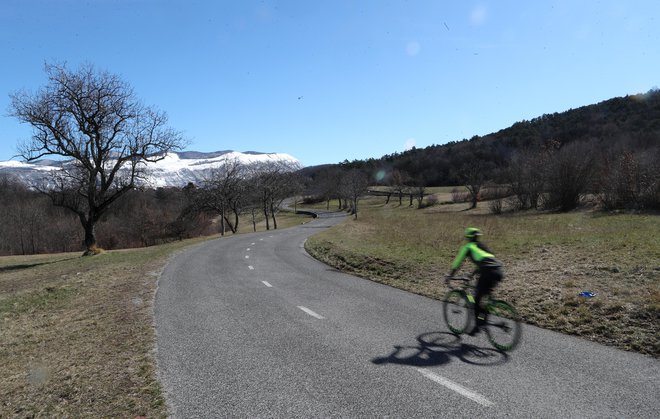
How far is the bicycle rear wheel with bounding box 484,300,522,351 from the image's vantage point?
21.5 ft

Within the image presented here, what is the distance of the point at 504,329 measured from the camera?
6719 mm

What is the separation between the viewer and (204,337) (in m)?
7.76

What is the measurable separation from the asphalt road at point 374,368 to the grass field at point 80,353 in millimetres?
391

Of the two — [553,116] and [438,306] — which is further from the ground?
[553,116]

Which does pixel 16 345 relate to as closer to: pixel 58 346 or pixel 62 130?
pixel 58 346

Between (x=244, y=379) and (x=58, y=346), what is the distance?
4679 millimetres

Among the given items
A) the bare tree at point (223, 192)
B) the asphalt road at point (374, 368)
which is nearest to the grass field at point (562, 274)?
the asphalt road at point (374, 368)

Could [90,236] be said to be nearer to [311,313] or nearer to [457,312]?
[311,313]

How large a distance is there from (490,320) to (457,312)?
599 mm

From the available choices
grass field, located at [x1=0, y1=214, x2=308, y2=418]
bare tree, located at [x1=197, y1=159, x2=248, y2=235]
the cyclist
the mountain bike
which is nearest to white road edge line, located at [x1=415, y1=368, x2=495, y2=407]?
the mountain bike

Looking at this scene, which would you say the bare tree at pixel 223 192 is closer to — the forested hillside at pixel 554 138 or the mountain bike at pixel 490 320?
the forested hillside at pixel 554 138

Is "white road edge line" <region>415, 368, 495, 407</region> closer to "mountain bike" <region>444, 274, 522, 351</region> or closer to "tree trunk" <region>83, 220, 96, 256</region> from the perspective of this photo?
"mountain bike" <region>444, 274, 522, 351</region>

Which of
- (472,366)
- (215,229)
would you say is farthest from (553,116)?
(472,366)

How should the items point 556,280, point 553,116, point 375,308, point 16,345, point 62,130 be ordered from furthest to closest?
point 553,116 < point 62,130 < point 556,280 < point 375,308 < point 16,345
